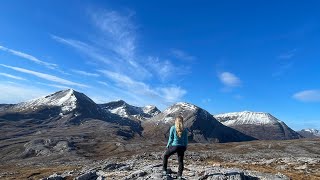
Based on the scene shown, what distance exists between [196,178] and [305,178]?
40.0 feet

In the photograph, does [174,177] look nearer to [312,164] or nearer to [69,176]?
[69,176]

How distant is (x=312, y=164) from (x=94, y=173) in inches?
1500

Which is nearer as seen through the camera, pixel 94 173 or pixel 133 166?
pixel 94 173

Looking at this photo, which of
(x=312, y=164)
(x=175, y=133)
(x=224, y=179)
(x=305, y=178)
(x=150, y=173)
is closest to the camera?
(x=175, y=133)

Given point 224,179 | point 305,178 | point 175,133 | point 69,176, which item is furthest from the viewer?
point 69,176

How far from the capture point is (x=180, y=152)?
84.1 feet

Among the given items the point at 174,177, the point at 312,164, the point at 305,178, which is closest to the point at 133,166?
the point at 174,177

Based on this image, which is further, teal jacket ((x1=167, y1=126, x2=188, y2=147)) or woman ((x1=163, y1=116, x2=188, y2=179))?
teal jacket ((x1=167, y1=126, x2=188, y2=147))

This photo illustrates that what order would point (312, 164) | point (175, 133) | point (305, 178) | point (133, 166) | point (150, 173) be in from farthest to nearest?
1. point (312, 164)
2. point (133, 166)
3. point (305, 178)
4. point (150, 173)
5. point (175, 133)

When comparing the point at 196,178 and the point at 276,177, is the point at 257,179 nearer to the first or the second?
the point at 276,177

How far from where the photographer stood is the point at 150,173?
2973 cm

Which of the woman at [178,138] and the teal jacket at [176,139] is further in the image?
the teal jacket at [176,139]

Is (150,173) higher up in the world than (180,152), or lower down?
lower down

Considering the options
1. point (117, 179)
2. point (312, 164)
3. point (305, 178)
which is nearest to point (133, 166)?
point (117, 179)
